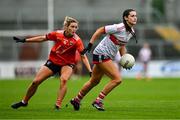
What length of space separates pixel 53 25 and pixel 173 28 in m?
8.82

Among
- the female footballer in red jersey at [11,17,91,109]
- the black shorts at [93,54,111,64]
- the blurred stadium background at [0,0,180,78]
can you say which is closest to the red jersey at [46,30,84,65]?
the female footballer in red jersey at [11,17,91,109]

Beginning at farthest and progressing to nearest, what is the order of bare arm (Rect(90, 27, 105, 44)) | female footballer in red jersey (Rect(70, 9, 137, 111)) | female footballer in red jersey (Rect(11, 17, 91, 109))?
female footballer in red jersey (Rect(11, 17, 91, 109)) < female footballer in red jersey (Rect(70, 9, 137, 111)) < bare arm (Rect(90, 27, 105, 44))

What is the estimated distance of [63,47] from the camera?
54.5 feet

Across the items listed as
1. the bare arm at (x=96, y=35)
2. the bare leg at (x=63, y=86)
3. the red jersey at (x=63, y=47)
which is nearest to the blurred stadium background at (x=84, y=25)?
the red jersey at (x=63, y=47)

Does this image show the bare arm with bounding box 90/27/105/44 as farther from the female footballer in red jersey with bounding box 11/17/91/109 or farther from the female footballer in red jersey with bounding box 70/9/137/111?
the female footballer in red jersey with bounding box 11/17/91/109

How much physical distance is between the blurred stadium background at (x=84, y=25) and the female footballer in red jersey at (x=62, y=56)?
28452 millimetres

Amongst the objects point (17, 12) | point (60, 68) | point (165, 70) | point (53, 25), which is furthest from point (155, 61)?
point (60, 68)

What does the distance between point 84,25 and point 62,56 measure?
32176 mm

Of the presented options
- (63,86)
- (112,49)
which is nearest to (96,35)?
(112,49)

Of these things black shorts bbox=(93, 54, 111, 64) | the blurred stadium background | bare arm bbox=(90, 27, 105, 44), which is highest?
bare arm bbox=(90, 27, 105, 44)

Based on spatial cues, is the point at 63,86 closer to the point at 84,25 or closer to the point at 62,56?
the point at 62,56

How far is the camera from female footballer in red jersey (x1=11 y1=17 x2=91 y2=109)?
1644 centimetres

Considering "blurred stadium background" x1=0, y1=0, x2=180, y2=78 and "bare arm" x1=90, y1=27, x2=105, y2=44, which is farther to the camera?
"blurred stadium background" x1=0, y1=0, x2=180, y2=78

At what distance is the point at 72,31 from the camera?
54.0 ft
